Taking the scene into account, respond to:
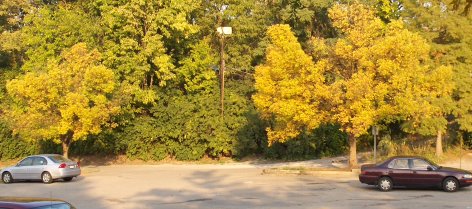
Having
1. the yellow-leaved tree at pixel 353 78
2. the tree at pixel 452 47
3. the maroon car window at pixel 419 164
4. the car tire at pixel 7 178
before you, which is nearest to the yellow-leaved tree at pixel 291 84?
the yellow-leaved tree at pixel 353 78

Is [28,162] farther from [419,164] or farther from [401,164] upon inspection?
[419,164]

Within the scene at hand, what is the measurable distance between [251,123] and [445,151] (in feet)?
47.9

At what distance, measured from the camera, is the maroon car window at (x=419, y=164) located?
20156 mm

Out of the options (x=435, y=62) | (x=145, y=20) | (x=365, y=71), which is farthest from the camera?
Result: (x=145, y=20)

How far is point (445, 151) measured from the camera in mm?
35531

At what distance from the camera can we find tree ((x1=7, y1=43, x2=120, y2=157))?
33344 mm

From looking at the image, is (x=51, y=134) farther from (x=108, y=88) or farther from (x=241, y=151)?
(x=241, y=151)

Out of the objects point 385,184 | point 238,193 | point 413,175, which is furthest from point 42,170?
point 413,175

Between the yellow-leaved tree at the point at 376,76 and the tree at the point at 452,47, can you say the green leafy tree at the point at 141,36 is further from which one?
the tree at the point at 452,47

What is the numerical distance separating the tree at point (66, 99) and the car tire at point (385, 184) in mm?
19580

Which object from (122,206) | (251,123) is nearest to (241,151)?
(251,123)

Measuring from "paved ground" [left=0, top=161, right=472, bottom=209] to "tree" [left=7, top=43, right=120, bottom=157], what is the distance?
6.18m

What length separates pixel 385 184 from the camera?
810 inches

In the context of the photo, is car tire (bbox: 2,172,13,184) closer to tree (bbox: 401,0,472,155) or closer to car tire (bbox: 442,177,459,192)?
car tire (bbox: 442,177,459,192)
